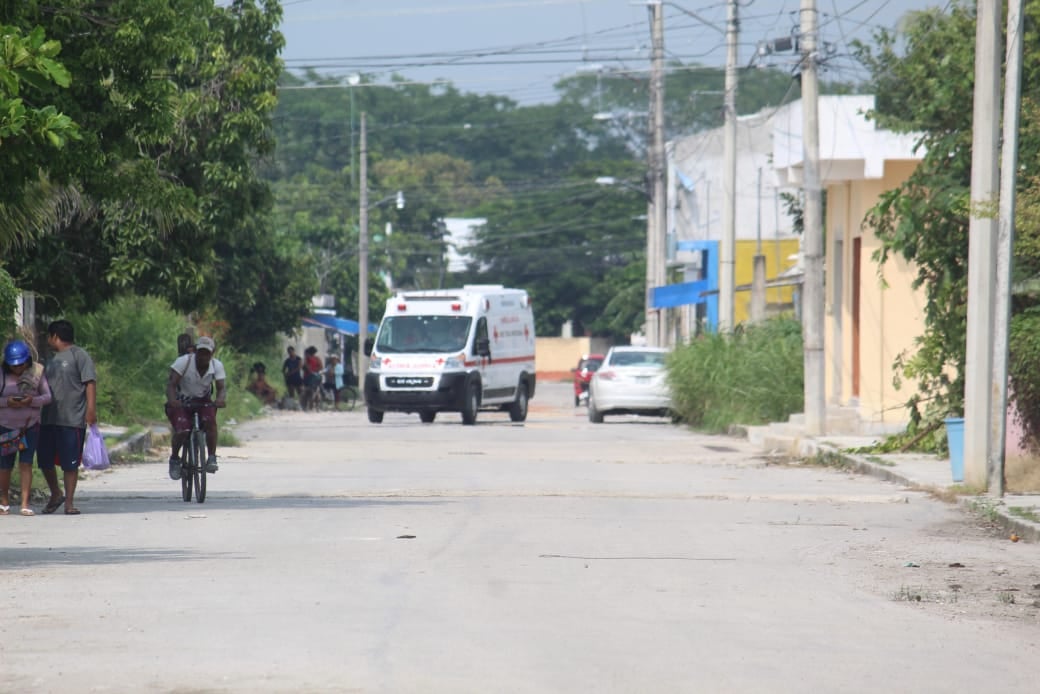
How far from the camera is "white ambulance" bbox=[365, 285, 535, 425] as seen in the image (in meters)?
35.6

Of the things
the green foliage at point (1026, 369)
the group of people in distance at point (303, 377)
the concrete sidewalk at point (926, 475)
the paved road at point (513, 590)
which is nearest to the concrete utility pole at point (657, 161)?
the group of people in distance at point (303, 377)

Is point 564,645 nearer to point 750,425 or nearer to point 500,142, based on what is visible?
point 750,425

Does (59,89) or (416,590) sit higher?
(59,89)

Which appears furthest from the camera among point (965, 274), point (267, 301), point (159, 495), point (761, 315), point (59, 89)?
point (267, 301)

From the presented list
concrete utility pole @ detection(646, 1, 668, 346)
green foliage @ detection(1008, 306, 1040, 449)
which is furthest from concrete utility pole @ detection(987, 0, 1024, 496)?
concrete utility pole @ detection(646, 1, 668, 346)

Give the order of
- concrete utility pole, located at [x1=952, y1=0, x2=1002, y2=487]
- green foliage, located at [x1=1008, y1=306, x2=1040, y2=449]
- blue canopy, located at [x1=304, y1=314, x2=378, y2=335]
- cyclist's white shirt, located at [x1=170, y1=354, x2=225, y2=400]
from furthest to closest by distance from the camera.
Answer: blue canopy, located at [x1=304, y1=314, x2=378, y2=335], green foliage, located at [x1=1008, y1=306, x2=1040, y2=449], concrete utility pole, located at [x1=952, y1=0, x2=1002, y2=487], cyclist's white shirt, located at [x1=170, y1=354, x2=225, y2=400]

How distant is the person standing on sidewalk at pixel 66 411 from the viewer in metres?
15.5

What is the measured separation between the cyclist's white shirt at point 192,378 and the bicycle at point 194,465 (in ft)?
1.01

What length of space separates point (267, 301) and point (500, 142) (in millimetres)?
66534

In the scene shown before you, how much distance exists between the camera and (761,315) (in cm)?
3850

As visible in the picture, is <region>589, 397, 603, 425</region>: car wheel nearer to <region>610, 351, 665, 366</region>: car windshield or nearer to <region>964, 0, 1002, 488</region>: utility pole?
<region>610, 351, 665, 366</region>: car windshield

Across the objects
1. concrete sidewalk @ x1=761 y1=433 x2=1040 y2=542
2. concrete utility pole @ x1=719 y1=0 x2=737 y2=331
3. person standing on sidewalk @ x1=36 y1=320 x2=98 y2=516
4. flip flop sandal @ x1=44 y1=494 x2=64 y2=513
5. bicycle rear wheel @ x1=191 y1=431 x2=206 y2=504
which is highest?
concrete utility pole @ x1=719 y1=0 x2=737 y2=331

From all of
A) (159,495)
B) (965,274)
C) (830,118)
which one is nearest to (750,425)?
(830,118)

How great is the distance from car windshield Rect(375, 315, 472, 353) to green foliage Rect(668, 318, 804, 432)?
171 inches
